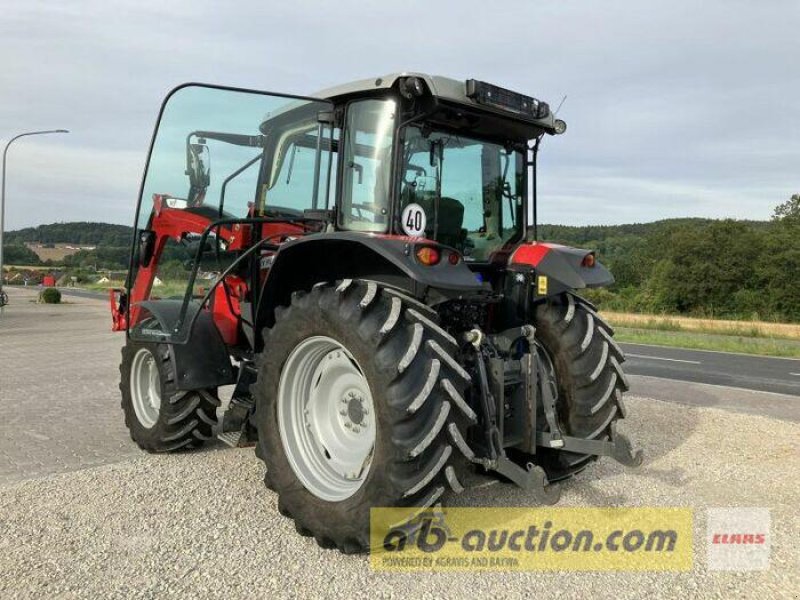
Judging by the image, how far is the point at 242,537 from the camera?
11.7ft

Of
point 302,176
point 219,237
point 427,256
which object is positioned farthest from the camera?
point 219,237

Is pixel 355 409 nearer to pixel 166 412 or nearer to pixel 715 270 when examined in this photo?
pixel 166 412

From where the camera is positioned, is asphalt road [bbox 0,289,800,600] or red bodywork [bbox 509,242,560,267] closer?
asphalt road [bbox 0,289,800,600]

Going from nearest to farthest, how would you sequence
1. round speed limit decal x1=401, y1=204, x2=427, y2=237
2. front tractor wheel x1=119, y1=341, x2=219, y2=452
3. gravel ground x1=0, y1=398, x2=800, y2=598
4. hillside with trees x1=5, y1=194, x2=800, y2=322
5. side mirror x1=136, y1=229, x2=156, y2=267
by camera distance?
gravel ground x1=0, y1=398, x2=800, y2=598 < round speed limit decal x1=401, y1=204, x2=427, y2=237 < side mirror x1=136, y1=229, x2=156, y2=267 < front tractor wheel x1=119, y1=341, x2=219, y2=452 < hillside with trees x1=5, y1=194, x2=800, y2=322

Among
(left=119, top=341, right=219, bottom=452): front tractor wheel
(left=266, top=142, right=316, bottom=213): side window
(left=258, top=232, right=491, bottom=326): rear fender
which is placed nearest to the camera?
(left=258, top=232, right=491, bottom=326): rear fender

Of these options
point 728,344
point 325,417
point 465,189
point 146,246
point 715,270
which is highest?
point 715,270

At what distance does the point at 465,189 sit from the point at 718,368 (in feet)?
39.3

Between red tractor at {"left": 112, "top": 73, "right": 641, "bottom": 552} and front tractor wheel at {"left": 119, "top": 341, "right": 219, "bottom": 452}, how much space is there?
0.02 meters

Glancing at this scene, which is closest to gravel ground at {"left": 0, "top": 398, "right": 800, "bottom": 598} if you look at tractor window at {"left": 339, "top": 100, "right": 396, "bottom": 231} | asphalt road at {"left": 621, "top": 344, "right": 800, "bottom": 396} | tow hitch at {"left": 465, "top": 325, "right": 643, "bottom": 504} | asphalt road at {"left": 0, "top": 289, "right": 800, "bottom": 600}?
asphalt road at {"left": 0, "top": 289, "right": 800, "bottom": 600}

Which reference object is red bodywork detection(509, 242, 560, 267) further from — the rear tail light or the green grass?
the green grass

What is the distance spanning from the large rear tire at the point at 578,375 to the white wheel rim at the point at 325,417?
→ 1.37m

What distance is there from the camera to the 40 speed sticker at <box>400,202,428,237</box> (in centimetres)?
386

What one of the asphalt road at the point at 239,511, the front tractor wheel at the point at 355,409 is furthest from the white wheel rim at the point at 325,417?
the asphalt road at the point at 239,511

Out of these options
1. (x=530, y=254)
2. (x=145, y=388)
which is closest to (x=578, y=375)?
(x=530, y=254)
